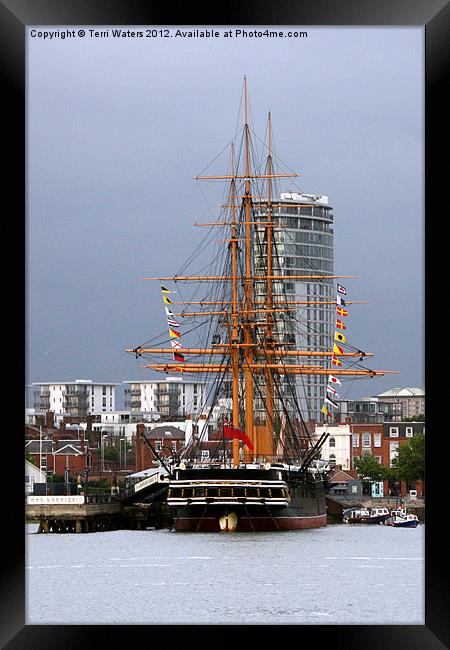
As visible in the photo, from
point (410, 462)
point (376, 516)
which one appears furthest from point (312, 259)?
point (376, 516)

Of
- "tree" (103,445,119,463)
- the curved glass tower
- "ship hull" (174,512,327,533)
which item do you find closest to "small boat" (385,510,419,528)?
"ship hull" (174,512,327,533)

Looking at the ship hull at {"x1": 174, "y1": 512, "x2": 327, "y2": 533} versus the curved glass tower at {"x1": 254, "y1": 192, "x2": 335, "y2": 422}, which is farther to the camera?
the curved glass tower at {"x1": 254, "y1": 192, "x2": 335, "y2": 422}

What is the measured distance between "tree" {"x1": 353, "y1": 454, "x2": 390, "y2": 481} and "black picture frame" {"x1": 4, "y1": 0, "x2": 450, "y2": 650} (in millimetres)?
54025

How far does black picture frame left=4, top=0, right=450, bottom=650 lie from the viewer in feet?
24.2

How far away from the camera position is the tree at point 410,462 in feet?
194

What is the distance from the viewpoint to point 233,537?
112ft

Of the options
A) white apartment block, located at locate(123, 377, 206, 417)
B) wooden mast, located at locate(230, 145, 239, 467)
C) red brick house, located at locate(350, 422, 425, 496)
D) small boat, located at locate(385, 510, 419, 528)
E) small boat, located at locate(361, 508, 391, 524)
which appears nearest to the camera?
wooden mast, located at locate(230, 145, 239, 467)

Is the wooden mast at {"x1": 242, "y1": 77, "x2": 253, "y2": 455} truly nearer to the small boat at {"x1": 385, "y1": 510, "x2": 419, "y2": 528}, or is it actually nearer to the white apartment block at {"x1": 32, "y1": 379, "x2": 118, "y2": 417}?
the small boat at {"x1": 385, "y1": 510, "x2": 419, "y2": 528}

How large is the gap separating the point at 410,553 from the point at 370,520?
20.1 m
